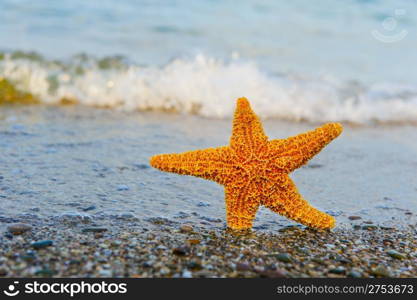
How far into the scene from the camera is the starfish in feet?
12.7

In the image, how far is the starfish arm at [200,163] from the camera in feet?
12.8

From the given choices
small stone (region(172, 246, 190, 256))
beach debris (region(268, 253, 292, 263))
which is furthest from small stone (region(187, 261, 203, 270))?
beach debris (region(268, 253, 292, 263))

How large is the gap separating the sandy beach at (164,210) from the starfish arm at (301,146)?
578 mm

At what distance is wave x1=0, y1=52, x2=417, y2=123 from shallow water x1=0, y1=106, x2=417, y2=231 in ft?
2.09

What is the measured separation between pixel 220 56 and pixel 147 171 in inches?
251

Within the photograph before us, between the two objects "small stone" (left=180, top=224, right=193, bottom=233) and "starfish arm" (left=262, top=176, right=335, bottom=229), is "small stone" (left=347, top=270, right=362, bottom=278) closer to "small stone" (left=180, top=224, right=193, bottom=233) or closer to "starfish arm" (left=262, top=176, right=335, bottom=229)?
"starfish arm" (left=262, top=176, right=335, bottom=229)

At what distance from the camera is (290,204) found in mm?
4023

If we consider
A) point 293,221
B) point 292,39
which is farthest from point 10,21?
point 293,221

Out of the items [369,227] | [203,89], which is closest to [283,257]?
[369,227]

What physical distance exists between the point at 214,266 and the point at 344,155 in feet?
12.2

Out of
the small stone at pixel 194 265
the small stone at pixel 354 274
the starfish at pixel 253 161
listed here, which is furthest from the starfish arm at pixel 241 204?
the small stone at pixel 354 274

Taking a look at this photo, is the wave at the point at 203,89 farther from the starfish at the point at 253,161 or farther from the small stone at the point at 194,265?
the small stone at the point at 194,265

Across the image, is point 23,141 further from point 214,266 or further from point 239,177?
point 214,266

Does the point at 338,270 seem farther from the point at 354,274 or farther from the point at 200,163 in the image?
the point at 200,163
